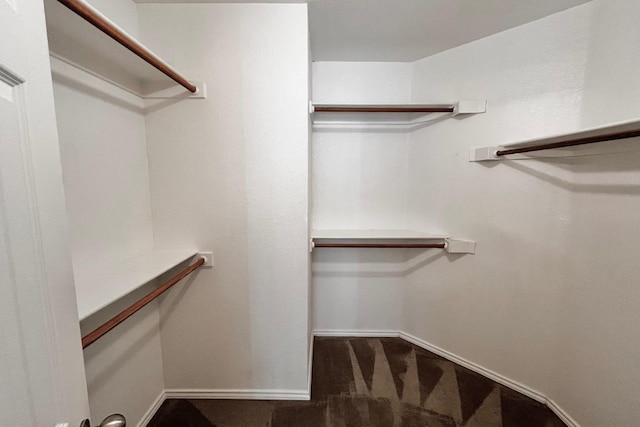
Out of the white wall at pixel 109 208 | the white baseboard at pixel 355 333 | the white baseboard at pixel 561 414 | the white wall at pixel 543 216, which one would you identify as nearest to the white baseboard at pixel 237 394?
the white wall at pixel 109 208

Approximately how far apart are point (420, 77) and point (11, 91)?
2317 millimetres

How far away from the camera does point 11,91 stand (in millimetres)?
420

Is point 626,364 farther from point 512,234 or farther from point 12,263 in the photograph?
point 12,263

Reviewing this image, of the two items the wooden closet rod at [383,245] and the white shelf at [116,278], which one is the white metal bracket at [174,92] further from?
the wooden closet rod at [383,245]

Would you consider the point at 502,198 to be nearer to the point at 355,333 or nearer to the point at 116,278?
the point at 355,333

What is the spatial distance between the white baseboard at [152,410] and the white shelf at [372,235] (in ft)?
4.54

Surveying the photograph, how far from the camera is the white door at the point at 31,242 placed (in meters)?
0.41

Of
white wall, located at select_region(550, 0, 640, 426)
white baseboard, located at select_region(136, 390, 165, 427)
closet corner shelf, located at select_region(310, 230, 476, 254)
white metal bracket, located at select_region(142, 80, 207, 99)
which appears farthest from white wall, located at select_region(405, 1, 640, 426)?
white baseboard, located at select_region(136, 390, 165, 427)

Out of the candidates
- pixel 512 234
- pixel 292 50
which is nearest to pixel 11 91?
pixel 292 50

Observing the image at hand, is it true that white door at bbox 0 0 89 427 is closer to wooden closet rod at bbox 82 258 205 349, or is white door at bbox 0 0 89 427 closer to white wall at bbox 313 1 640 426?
wooden closet rod at bbox 82 258 205 349

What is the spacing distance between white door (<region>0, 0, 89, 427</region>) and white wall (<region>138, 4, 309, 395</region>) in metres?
1.03

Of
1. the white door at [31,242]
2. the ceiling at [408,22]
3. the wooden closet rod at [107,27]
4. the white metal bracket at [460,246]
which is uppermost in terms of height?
the ceiling at [408,22]

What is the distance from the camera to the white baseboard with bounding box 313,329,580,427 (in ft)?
5.18

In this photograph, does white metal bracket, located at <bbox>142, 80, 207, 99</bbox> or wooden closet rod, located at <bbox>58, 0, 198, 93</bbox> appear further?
white metal bracket, located at <bbox>142, 80, 207, 99</bbox>
